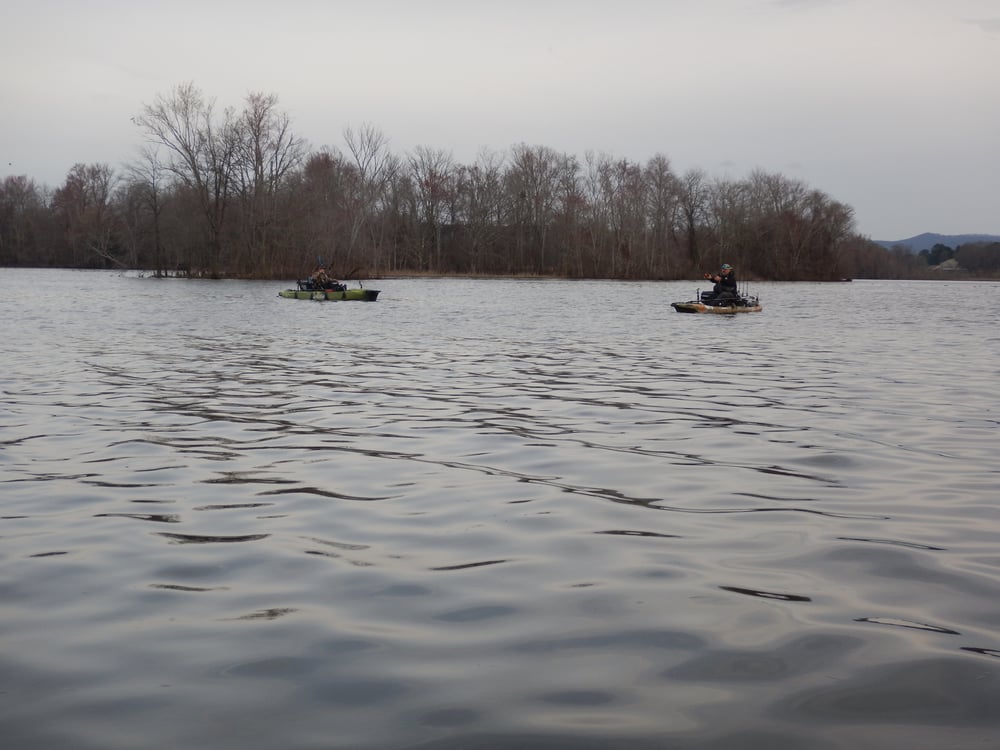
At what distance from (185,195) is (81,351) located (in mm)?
57512

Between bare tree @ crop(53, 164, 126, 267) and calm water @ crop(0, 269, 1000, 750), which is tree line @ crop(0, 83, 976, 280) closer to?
bare tree @ crop(53, 164, 126, 267)

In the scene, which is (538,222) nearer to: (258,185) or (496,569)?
(258,185)

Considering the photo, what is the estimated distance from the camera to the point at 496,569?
509cm

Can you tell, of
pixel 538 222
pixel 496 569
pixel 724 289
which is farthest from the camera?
pixel 538 222

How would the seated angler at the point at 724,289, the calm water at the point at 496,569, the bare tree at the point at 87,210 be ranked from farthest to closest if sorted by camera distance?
the bare tree at the point at 87,210, the seated angler at the point at 724,289, the calm water at the point at 496,569

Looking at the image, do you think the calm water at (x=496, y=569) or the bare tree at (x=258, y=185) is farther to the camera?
the bare tree at (x=258, y=185)

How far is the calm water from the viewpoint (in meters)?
3.36

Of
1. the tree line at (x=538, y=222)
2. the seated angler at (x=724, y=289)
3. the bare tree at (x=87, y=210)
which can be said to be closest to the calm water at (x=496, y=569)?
the seated angler at (x=724, y=289)

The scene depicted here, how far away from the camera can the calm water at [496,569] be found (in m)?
3.36

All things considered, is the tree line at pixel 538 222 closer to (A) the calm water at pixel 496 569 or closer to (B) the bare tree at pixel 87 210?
(B) the bare tree at pixel 87 210

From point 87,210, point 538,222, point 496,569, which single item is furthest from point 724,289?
point 87,210

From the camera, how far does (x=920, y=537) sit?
577 centimetres

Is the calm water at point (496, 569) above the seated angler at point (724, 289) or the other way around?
the other way around

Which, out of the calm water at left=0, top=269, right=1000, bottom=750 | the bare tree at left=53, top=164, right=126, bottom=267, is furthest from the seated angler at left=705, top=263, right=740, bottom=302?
the bare tree at left=53, top=164, right=126, bottom=267
